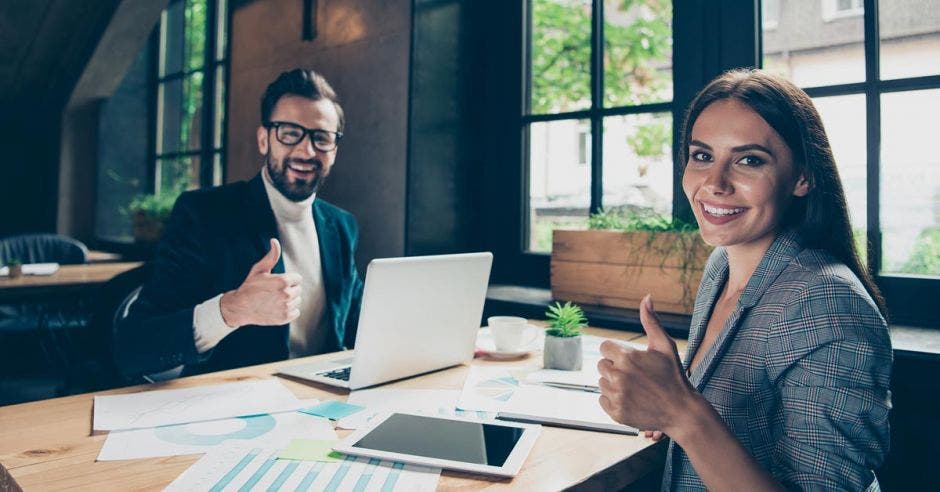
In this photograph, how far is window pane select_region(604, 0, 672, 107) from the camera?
7.79 feet

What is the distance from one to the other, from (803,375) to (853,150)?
129 centimetres

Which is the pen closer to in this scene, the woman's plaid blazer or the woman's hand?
the woman's plaid blazer

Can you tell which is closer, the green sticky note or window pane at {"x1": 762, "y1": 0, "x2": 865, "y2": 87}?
the green sticky note

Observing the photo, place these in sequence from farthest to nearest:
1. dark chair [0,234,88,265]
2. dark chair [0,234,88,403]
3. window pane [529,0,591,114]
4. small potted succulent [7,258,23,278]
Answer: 1. dark chair [0,234,88,265]
2. dark chair [0,234,88,403]
3. small potted succulent [7,258,23,278]
4. window pane [529,0,591,114]

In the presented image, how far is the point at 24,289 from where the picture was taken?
3076 millimetres

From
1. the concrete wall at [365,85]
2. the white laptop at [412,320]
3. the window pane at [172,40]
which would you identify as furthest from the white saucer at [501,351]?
the window pane at [172,40]

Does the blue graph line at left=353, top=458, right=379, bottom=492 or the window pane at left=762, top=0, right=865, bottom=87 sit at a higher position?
the window pane at left=762, top=0, right=865, bottom=87

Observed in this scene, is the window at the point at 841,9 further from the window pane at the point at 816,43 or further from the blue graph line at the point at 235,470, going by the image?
the blue graph line at the point at 235,470

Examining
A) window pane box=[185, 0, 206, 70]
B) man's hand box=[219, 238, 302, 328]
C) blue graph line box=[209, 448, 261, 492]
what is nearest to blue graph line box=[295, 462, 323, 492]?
blue graph line box=[209, 448, 261, 492]

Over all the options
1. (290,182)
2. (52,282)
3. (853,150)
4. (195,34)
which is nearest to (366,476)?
(290,182)

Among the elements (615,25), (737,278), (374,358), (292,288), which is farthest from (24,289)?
(737,278)

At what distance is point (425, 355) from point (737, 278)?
0.72m

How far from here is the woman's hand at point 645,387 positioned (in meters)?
0.97

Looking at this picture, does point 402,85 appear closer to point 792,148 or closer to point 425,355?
point 425,355
